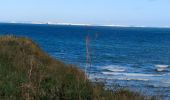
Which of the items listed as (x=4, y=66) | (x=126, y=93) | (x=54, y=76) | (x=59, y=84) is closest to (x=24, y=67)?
(x=4, y=66)

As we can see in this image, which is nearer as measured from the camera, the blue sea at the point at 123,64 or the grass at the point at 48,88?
the grass at the point at 48,88

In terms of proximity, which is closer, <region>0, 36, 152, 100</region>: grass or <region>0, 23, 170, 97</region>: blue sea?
<region>0, 36, 152, 100</region>: grass

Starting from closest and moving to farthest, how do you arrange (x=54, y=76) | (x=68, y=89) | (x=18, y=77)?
(x=68, y=89) < (x=18, y=77) < (x=54, y=76)

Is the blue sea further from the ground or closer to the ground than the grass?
closer to the ground

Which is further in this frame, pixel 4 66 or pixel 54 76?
pixel 4 66

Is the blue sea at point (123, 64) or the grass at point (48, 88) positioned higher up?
the grass at point (48, 88)

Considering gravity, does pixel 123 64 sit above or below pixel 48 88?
below

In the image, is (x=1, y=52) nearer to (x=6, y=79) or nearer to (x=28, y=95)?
(x=6, y=79)

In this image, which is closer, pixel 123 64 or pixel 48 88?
pixel 48 88

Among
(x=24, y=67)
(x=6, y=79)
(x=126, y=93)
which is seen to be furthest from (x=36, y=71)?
(x=126, y=93)

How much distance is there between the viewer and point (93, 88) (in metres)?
11.3

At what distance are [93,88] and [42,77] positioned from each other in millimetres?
1448

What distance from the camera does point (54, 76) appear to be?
41.8 feet

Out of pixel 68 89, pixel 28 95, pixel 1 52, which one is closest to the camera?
pixel 28 95
